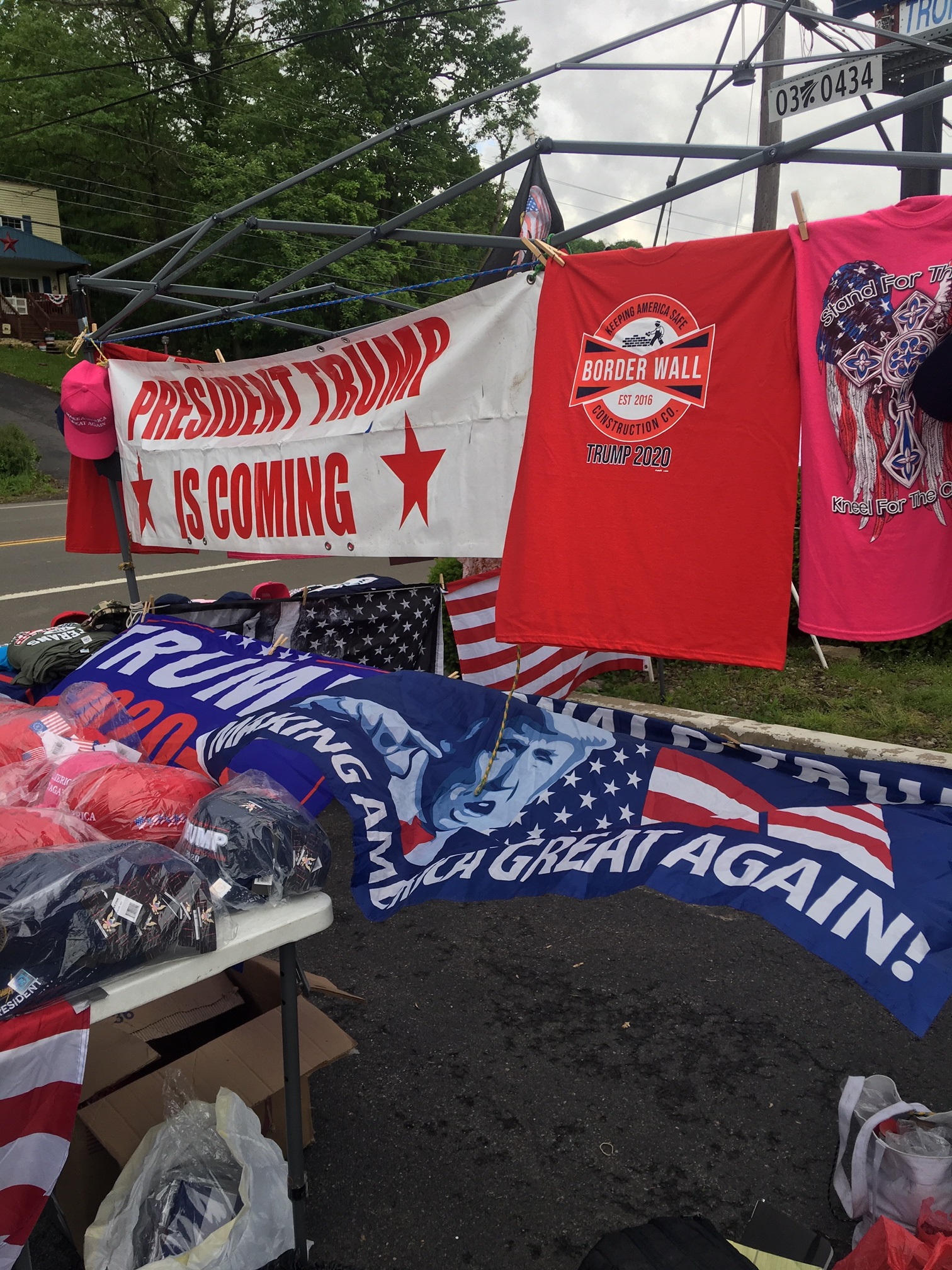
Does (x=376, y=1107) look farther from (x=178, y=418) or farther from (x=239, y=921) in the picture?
(x=178, y=418)

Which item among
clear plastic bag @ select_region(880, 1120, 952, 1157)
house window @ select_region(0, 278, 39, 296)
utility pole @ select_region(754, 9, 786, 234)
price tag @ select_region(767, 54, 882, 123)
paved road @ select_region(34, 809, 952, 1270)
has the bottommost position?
paved road @ select_region(34, 809, 952, 1270)

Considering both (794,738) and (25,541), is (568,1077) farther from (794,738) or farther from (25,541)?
(25,541)

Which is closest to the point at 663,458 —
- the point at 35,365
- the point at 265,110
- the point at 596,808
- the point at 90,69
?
the point at 596,808

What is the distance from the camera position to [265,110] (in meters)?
27.1

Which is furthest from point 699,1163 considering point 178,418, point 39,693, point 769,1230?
point 178,418

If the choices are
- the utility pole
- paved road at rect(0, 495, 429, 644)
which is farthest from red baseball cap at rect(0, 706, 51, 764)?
the utility pole

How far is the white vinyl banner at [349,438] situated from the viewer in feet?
9.84

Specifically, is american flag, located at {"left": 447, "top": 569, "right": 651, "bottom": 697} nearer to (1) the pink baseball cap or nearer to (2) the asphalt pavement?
(2) the asphalt pavement

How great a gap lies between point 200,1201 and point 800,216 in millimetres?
2735

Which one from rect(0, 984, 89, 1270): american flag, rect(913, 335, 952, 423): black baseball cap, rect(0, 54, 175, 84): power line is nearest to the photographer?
rect(0, 984, 89, 1270): american flag

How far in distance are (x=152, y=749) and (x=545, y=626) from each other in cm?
139

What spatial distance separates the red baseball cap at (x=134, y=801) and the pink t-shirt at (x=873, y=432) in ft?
5.44

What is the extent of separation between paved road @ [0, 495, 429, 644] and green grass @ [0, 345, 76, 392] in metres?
17.4

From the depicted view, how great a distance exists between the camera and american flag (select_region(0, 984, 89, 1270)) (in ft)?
5.10
